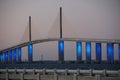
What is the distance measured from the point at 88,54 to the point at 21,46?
29.8m

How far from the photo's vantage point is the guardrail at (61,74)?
88.5 ft

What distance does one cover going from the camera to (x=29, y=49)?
102m

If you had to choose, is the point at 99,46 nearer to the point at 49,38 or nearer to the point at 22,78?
the point at 49,38

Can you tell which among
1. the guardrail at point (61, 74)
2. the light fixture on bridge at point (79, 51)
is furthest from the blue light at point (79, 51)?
the guardrail at point (61, 74)

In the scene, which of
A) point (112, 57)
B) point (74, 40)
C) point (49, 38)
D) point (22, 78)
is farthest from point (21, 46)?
point (22, 78)

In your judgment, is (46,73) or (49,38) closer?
(46,73)

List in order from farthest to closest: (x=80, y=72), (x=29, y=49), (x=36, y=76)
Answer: (x=29, y=49) < (x=36, y=76) < (x=80, y=72)

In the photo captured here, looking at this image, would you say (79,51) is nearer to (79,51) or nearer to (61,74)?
(79,51)

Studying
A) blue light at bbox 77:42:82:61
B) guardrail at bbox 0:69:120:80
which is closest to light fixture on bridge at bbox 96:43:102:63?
blue light at bbox 77:42:82:61

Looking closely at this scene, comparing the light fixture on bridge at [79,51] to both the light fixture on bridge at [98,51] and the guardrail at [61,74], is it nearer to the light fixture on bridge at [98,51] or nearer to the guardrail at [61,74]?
the light fixture on bridge at [98,51]

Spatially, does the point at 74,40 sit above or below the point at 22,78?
above

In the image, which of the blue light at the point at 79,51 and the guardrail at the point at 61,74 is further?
the blue light at the point at 79,51

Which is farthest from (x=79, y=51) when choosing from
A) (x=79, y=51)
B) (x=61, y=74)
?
(x=61, y=74)

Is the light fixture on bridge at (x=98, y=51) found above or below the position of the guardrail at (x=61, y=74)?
above
